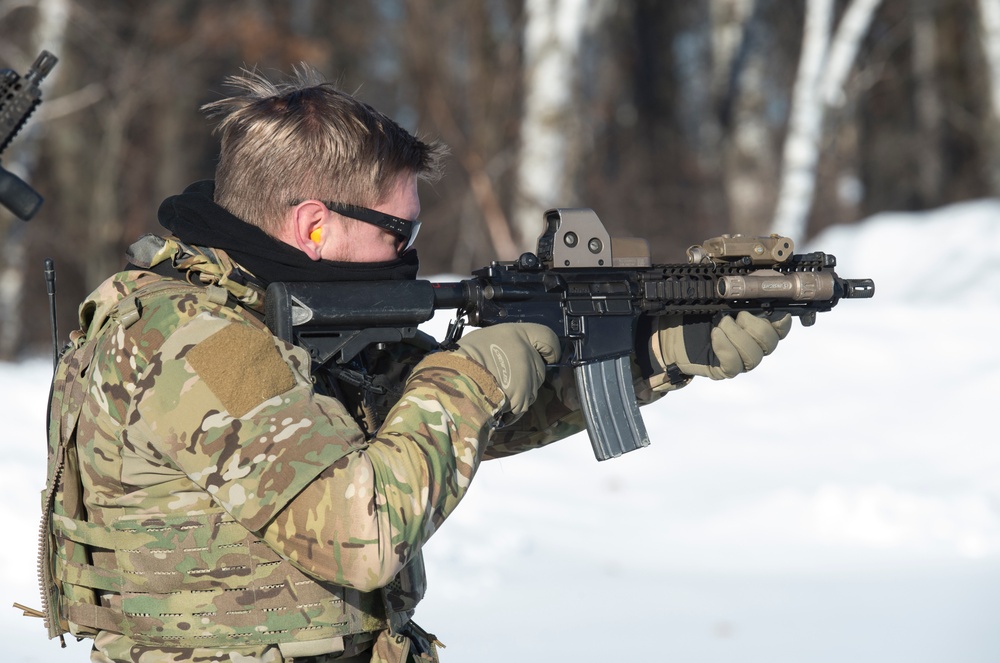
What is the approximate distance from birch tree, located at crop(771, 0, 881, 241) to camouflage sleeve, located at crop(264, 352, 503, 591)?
10895 millimetres

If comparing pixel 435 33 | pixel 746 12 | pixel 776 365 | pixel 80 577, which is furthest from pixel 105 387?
pixel 435 33

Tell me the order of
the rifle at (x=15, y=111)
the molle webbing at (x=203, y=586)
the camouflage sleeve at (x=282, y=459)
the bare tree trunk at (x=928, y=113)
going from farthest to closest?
the bare tree trunk at (x=928, y=113) < the rifle at (x=15, y=111) < the molle webbing at (x=203, y=586) < the camouflage sleeve at (x=282, y=459)

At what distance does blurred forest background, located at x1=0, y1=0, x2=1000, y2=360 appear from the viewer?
10961mm

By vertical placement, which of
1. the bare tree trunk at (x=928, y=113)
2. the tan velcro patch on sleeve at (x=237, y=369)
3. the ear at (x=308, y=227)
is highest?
the bare tree trunk at (x=928, y=113)

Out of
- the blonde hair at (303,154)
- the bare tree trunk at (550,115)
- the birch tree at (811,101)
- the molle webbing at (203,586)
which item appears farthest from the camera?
the birch tree at (811,101)

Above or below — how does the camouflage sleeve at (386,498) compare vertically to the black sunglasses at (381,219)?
below

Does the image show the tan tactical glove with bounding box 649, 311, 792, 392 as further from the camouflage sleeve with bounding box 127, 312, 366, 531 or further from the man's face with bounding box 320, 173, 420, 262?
the camouflage sleeve with bounding box 127, 312, 366, 531

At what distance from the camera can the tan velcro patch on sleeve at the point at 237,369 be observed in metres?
2.14

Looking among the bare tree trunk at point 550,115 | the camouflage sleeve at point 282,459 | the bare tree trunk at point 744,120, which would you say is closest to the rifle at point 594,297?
the camouflage sleeve at point 282,459

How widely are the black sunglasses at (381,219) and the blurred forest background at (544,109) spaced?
7.91 metres

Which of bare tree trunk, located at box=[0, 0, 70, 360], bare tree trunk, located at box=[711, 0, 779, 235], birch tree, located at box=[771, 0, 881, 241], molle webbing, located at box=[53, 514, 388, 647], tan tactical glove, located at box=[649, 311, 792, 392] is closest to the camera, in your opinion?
molle webbing, located at box=[53, 514, 388, 647]

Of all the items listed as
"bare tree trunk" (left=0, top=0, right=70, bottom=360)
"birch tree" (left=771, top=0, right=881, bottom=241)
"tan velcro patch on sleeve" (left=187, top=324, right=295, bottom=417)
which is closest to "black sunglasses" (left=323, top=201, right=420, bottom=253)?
"tan velcro patch on sleeve" (left=187, top=324, right=295, bottom=417)

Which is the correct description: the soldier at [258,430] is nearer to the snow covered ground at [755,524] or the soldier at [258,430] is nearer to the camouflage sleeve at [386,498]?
the camouflage sleeve at [386,498]

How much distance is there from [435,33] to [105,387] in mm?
14210
